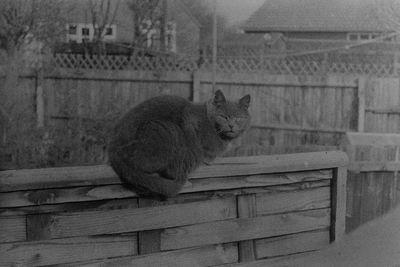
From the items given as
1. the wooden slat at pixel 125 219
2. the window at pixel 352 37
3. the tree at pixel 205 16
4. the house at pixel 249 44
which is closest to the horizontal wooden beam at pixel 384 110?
the window at pixel 352 37

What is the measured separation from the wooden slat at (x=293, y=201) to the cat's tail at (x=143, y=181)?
0.63 feet

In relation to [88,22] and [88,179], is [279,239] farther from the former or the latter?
[88,22]

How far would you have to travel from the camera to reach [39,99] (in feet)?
6.36

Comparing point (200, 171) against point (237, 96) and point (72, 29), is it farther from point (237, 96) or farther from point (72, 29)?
point (237, 96)

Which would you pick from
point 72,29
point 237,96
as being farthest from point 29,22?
point 237,96

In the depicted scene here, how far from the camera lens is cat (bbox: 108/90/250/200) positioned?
95cm


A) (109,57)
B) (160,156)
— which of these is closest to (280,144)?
(109,57)

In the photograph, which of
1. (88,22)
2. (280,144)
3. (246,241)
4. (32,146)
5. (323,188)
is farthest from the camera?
(280,144)

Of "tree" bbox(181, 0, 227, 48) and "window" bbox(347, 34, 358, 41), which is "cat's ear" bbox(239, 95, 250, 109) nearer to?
"tree" bbox(181, 0, 227, 48)

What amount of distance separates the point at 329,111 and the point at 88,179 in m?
1.71

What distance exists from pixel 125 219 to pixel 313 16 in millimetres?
876

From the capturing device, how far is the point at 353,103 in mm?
2398

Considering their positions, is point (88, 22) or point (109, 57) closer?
point (88, 22)

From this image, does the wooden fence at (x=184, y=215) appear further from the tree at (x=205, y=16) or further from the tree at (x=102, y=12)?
the tree at (x=102, y=12)
